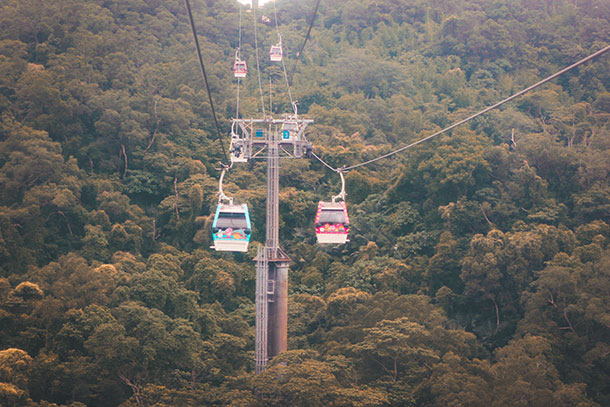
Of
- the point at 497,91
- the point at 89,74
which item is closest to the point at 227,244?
the point at 89,74

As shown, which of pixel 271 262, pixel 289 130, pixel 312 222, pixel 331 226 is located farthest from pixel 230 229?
pixel 312 222

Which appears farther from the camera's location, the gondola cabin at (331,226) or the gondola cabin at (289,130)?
the gondola cabin at (289,130)

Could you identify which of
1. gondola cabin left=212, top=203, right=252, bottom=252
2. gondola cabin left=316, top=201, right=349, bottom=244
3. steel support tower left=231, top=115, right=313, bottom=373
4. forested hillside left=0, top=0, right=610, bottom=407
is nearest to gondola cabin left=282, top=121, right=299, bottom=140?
steel support tower left=231, top=115, right=313, bottom=373

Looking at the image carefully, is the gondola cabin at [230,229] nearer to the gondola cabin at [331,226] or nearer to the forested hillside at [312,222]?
the gondola cabin at [331,226]

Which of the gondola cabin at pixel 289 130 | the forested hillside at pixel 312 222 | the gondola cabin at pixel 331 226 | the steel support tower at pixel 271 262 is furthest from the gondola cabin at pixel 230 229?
the forested hillside at pixel 312 222

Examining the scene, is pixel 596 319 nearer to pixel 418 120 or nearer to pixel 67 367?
pixel 67 367

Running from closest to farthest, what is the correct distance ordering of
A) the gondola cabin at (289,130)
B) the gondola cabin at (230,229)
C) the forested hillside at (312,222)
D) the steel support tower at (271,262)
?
the gondola cabin at (230,229), the steel support tower at (271,262), the gondola cabin at (289,130), the forested hillside at (312,222)
